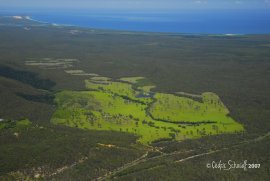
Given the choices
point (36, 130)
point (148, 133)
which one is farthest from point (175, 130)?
point (36, 130)

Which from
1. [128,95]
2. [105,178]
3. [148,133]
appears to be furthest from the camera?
[128,95]

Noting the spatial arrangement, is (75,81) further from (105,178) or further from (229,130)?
(105,178)

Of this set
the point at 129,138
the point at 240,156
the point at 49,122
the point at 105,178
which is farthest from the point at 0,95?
the point at 240,156

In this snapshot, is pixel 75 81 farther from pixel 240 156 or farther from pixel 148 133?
pixel 240 156

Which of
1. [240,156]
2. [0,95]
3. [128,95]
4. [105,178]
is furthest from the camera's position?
[128,95]

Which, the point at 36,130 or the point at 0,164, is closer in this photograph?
the point at 0,164

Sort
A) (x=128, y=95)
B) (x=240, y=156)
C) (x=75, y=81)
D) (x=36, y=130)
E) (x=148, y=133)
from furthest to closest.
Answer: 1. (x=75, y=81)
2. (x=128, y=95)
3. (x=148, y=133)
4. (x=36, y=130)
5. (x=240, y=156)
